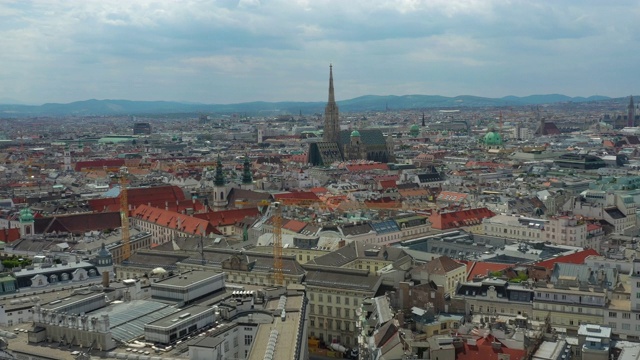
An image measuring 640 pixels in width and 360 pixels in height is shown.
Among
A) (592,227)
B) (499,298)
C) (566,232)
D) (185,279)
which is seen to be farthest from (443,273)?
(592,227)

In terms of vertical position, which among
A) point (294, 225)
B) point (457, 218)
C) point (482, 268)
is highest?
point (294, 225)

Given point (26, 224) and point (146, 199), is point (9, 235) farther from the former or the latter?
point (146, 199)

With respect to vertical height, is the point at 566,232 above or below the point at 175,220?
above

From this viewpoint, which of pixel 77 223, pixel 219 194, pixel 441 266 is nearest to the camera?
pixel 441 266

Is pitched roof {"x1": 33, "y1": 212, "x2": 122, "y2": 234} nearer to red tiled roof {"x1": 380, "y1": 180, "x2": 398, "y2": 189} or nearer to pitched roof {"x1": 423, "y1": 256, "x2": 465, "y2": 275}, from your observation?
pitched roof {"x1": 423, "y1": 256, "x2": 465, "y2": 275}

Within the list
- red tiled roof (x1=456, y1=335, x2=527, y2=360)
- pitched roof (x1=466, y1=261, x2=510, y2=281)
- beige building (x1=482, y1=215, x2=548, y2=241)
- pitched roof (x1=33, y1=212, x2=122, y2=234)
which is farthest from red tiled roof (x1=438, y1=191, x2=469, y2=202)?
red tiled roof (x1=456, y1=335, x2=527, y2=360)

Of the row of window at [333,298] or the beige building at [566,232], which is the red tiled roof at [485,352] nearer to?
the row of window at [333,298]

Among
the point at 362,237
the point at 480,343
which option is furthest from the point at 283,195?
the point at 480,343

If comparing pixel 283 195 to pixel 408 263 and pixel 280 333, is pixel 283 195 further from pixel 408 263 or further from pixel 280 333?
pixel 280 333
